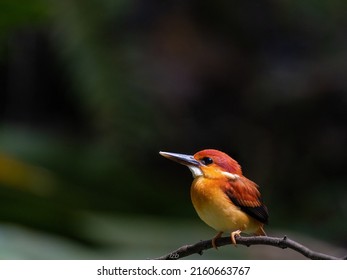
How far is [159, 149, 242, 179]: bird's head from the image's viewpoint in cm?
49

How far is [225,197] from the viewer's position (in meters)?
0.49

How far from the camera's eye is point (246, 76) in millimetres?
2129

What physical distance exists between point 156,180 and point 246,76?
57 cm

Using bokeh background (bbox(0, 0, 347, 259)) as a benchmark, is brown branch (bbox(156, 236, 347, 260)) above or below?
below

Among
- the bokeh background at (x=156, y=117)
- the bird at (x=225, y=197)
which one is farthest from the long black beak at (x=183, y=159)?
the bokeh background at (x=156, y=117)

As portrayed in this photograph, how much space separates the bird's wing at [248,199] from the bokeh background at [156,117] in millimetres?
354

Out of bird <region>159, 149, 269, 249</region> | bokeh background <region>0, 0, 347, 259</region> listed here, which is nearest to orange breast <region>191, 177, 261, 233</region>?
bird <region>159, 149, 269, 249</region>

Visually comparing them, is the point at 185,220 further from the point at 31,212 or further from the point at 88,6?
the point at 88,6

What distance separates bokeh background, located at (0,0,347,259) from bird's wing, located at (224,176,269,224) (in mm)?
354

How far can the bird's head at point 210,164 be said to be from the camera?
49cm

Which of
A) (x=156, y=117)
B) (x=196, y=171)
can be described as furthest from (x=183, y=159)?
(x=156, y=117)

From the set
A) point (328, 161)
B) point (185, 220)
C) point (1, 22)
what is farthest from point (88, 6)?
point (328, 161)

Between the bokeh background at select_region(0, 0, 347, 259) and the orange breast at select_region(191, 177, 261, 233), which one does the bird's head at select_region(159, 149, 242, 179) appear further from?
the bokeh background at select_region(0, 0, 347, 259)

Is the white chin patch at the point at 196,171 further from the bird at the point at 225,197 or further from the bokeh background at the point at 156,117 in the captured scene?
the bokeh background at the point at 156,117
